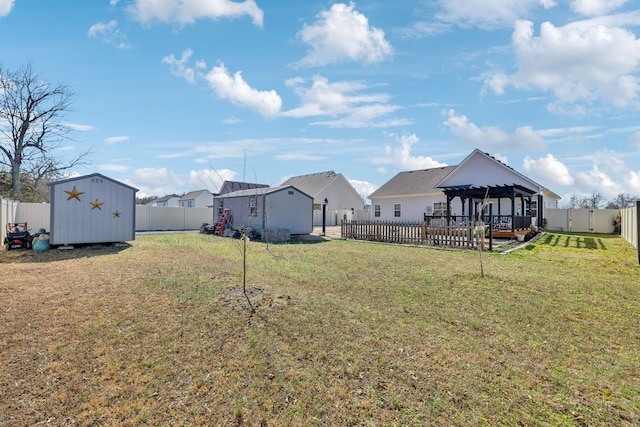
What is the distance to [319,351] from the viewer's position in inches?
156

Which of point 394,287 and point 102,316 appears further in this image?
point 394,287

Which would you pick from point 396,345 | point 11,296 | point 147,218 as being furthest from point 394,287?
point 147,218

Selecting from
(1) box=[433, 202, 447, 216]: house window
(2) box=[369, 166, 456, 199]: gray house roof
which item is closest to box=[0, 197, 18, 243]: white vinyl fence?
(2) box=[369, 166, 456, 199]: gray house roof

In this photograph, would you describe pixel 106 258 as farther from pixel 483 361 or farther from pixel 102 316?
pixel 483 361

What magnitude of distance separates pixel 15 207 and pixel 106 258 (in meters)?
12.0

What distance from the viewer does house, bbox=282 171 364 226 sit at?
1422 inches

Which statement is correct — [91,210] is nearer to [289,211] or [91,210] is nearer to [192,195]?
[289,211]

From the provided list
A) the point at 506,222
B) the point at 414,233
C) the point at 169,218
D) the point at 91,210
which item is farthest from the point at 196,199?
the point at 506,222

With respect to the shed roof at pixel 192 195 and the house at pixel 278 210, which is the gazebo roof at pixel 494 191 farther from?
the shed roof at pixel 192 195

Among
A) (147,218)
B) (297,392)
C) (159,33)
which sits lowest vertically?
(297,392)

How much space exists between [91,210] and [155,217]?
13393 millimetres

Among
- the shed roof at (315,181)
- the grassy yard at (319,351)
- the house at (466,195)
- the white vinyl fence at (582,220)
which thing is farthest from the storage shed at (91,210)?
the white vinyl fence at (582,220)

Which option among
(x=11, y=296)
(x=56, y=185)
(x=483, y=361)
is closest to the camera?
(x=483, y=361)

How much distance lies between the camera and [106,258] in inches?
420
